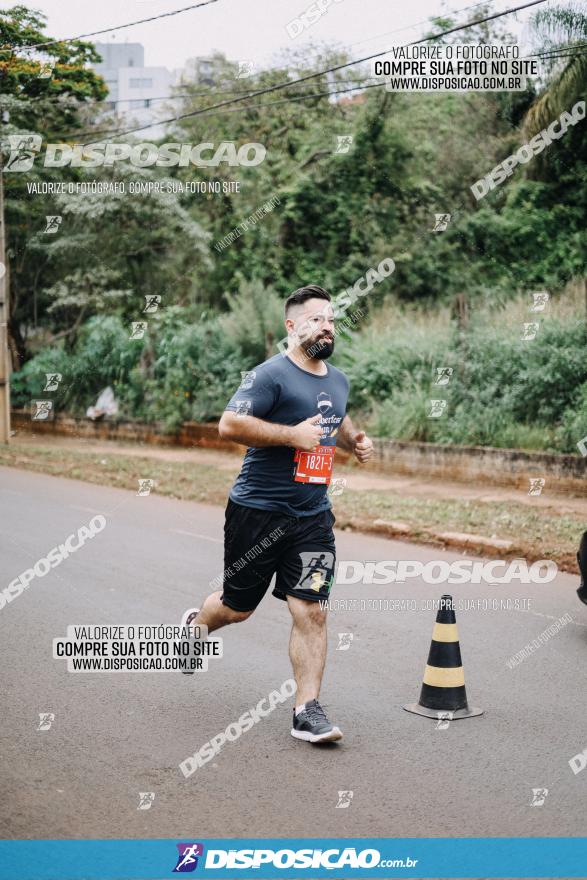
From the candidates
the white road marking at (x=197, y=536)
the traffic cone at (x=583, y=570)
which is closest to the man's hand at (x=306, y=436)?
the traffic cone at (x=583, y=570)

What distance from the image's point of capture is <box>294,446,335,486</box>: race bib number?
4.91m

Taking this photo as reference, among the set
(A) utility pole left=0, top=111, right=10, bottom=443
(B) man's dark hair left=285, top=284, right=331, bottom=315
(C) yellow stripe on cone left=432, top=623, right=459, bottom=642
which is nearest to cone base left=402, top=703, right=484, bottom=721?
(C) yellow stripe on cone left=432, top=623, right=459, bottom=642

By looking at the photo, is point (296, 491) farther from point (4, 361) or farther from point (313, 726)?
point (4, 361)

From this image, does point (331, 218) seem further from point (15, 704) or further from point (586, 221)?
point (15, 704)

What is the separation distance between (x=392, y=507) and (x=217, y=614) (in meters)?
6.41

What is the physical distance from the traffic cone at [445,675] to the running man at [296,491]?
24.2 inches

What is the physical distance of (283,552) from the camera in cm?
496

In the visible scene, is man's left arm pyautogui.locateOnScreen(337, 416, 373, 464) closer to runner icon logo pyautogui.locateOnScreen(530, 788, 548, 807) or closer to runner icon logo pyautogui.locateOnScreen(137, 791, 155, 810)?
runner icon logo pyautogui.locateOnScreen(530, 788, 548, 807)

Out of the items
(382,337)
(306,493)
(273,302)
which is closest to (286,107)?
(273,302)

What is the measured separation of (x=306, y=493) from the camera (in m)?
4.95

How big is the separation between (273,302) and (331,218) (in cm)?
426

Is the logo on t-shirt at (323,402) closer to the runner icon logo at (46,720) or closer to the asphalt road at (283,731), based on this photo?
the asphalt road at (283,731)

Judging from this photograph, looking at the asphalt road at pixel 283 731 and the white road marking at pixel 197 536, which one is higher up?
the asphalt road at pixel 283 731

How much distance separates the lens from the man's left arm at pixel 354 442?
5.29m
